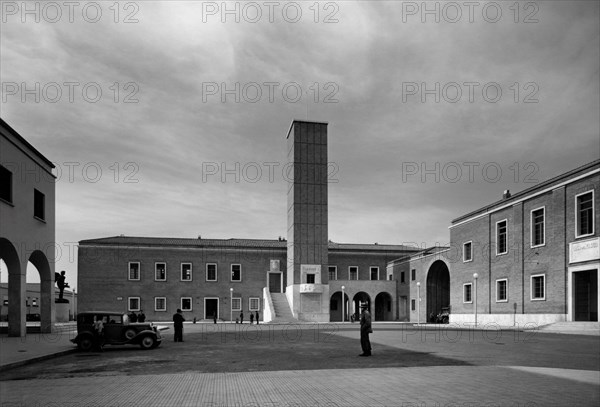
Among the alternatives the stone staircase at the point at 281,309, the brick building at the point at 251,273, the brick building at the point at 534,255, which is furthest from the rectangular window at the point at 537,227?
the stone staircase at the point at 281,309

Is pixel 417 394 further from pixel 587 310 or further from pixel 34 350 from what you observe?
pixel 587 310

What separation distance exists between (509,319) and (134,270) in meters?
38.3

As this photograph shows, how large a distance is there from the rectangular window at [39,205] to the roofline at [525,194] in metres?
28.9

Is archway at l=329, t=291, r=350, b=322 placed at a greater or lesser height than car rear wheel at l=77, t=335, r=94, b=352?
lesser

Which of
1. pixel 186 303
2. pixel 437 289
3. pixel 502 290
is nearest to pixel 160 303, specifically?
pixel 186 303

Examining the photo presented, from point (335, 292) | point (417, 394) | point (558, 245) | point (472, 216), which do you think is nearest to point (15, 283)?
point (417, 394)

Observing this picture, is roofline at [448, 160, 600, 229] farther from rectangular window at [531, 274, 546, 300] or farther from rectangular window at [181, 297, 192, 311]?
rectangular window at [181, 297, 192, 311]

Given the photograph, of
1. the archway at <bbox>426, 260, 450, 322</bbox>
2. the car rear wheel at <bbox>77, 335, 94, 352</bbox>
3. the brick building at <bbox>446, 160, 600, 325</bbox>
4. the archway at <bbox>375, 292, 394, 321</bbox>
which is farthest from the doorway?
the car rear wheel at <bbox>77, 335, 94, 352</bbox>

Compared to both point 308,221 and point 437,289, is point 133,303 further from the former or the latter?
point 437,289

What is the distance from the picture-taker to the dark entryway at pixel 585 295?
3206 cm

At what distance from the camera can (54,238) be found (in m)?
30.8

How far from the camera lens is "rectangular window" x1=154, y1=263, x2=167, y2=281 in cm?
6059

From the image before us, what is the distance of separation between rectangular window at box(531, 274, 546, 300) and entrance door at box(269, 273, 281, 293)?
32.6 m

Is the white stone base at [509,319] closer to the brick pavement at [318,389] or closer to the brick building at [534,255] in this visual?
the brick building at [534,255]
